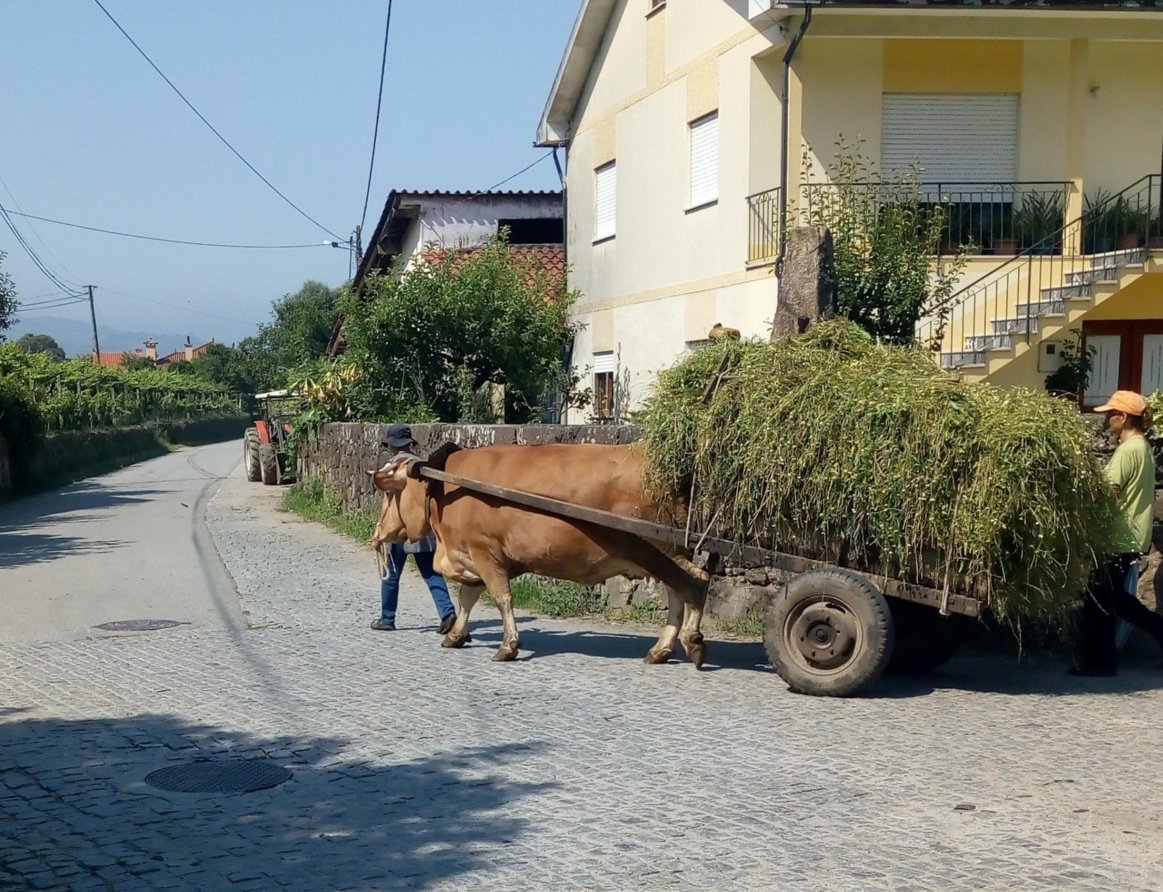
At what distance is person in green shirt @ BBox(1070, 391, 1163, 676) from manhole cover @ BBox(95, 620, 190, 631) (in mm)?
7342

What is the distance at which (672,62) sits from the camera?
18.7 m

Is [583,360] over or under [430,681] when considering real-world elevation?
over

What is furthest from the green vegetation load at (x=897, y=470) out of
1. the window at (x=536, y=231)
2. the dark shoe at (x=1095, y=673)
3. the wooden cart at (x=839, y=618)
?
the window at (x=536, y=231)

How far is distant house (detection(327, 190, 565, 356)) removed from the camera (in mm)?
25234

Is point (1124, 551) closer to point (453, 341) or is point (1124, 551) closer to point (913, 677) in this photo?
point (913, 677)

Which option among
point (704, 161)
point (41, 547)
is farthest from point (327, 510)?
point (704, 161)

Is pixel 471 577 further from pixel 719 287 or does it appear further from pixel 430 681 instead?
pixel 719 287

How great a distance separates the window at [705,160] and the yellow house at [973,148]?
0.12 feet

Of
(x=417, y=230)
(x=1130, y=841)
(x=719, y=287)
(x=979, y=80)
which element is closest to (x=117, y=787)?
(x=1130, y=841)

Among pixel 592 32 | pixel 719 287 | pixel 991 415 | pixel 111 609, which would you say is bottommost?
pixel 111 609

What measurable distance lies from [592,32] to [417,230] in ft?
21.9

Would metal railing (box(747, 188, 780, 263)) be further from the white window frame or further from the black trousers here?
the black trousers

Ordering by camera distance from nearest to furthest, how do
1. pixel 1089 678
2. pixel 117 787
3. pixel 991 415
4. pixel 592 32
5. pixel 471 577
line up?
pixel 117 787 → pixel 991 415 → pixel 1089 678 → pixel 471 577 → pixel 592 32

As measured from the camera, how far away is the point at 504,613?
9.05 meters
